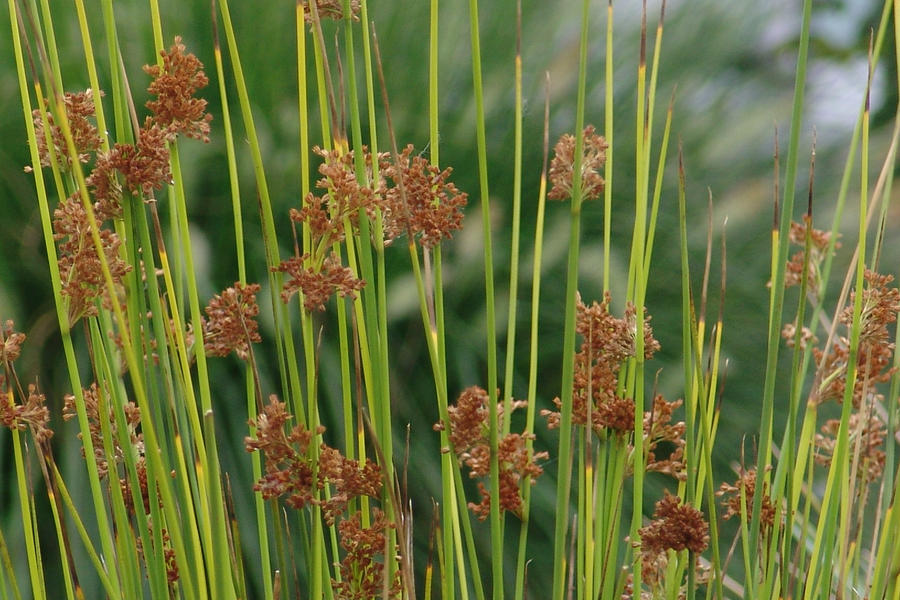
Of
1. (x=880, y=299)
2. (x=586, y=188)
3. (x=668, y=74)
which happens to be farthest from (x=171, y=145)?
(x=668, y=74)

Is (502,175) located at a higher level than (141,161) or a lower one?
higher

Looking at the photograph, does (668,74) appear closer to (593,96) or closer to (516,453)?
(593,96)

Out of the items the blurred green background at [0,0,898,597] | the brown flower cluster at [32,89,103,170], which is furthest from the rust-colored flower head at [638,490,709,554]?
the blurred green background at [0,0,898,597]

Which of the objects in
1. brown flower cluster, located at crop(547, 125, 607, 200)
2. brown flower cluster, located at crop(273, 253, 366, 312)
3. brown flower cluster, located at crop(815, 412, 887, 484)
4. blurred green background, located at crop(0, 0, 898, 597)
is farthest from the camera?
blurred green background, located at crop(0, 0, 898, 597)

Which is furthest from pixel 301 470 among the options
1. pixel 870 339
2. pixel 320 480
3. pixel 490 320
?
pixel 870 339

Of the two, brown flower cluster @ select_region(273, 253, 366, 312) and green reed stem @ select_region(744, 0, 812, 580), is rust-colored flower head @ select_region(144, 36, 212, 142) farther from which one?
green reed stem @ select_region(744, 0, 812, 580)

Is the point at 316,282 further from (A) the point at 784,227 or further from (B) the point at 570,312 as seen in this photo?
(A) the point at 784,227
